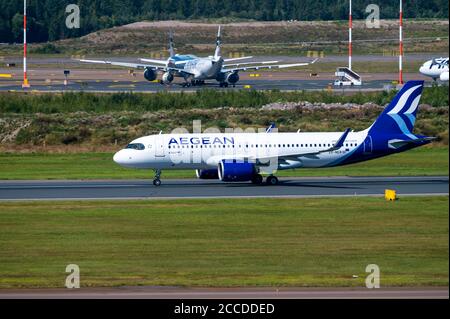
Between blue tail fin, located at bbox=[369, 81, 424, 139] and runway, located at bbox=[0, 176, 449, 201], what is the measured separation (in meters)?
3.29

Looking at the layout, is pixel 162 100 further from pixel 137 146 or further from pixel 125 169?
pixel 137 146

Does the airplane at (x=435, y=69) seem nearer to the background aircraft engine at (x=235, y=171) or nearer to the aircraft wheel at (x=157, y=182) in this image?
the background aircraft engine at (x=235, y=171)

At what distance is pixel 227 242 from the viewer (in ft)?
154

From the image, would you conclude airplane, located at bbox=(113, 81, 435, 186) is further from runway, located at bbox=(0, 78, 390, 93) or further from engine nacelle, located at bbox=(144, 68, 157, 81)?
engine nacelle, located at bbox=(144, 68, 157, 81)

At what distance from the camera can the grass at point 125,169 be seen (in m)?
72.0

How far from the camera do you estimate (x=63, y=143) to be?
286 feet

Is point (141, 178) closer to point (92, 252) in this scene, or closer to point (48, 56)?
point (92, 252)

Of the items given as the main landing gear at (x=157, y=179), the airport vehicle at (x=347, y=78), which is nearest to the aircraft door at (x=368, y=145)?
the main landing gear at (x=157, y=179)

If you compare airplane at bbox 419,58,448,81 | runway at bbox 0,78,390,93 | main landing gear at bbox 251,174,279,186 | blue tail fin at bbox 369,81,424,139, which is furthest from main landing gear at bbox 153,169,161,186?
airplane at bbox 419,58,448,81

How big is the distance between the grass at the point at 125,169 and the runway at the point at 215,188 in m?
2.71

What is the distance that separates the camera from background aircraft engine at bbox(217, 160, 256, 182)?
2559 inches

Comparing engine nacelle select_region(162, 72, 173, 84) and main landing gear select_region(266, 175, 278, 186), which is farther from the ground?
engine nacelle select_region(162, 72, 173, 84)

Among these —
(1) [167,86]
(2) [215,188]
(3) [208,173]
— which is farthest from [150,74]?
(2) [215,188]

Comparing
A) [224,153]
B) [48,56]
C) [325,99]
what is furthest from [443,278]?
[48,56]
